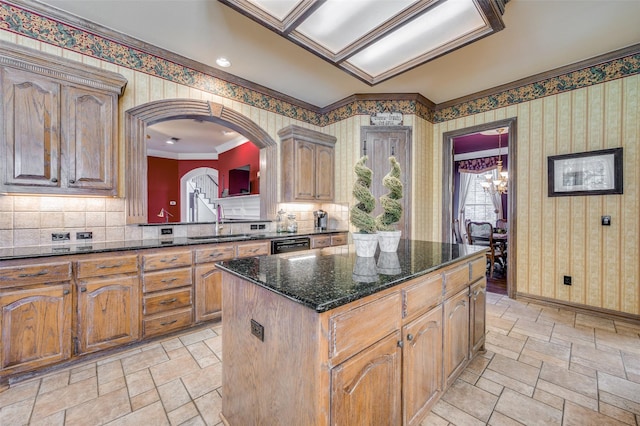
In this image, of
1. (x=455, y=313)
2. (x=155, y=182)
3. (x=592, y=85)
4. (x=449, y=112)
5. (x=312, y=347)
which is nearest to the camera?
(x=312, y=347)

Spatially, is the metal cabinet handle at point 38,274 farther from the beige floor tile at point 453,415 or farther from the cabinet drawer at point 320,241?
the beige floor tile at point 453,415

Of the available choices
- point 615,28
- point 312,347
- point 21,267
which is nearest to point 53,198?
point 21,267

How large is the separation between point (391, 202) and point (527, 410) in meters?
1.53

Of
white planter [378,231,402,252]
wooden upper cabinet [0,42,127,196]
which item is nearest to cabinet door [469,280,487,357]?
white planter [378,231,402,252]

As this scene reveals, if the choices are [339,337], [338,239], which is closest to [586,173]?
[338,239]

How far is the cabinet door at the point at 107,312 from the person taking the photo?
2107mm

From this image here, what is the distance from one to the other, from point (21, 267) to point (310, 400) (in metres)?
2.25

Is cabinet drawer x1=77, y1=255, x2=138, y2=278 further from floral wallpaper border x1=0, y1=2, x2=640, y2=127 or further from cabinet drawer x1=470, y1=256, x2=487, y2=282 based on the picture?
cabinet drawer x1=470, y1=256, x2=487, y2=282

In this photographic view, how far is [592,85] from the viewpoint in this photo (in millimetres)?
3135

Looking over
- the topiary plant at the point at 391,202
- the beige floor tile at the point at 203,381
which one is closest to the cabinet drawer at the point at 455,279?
the topiary plant at the point at 391,202

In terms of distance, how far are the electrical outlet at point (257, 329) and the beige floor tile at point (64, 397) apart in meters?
1.46

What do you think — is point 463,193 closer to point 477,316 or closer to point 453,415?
point 477,316

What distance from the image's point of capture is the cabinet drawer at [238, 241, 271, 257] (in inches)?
118

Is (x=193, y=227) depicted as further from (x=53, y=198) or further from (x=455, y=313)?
(x=455, y=313)
